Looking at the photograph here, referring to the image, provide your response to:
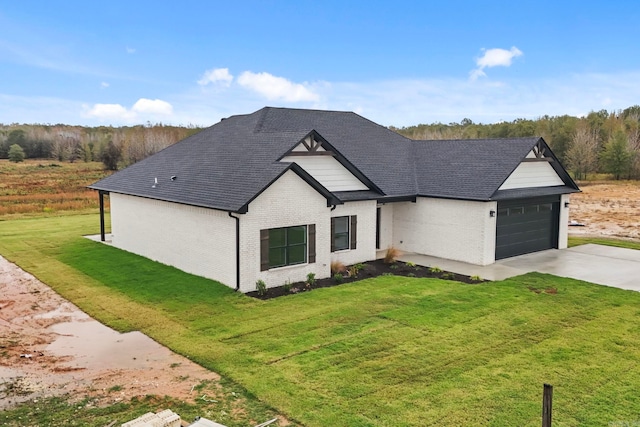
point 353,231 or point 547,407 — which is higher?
point 353,231

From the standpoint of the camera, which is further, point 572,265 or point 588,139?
point 588,139

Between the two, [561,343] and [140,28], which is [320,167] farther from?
[140,28]

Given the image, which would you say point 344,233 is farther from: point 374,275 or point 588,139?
point 588,139

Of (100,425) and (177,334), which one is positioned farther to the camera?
(177,334)

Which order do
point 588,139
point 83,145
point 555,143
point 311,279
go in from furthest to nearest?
point 83,145
point 555,143
point 588,139
point 311,279

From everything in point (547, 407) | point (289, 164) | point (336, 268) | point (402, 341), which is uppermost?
point (289, 164)

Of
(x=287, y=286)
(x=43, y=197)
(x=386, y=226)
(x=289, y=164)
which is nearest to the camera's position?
(x=287, y=286)

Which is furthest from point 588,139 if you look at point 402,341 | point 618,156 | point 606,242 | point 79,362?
point 79,362

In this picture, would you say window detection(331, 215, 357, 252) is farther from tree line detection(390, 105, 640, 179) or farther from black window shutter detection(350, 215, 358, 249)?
tree line detection(390, 105, 640, 179)

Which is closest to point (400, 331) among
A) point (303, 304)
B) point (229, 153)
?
point (303, 304)
